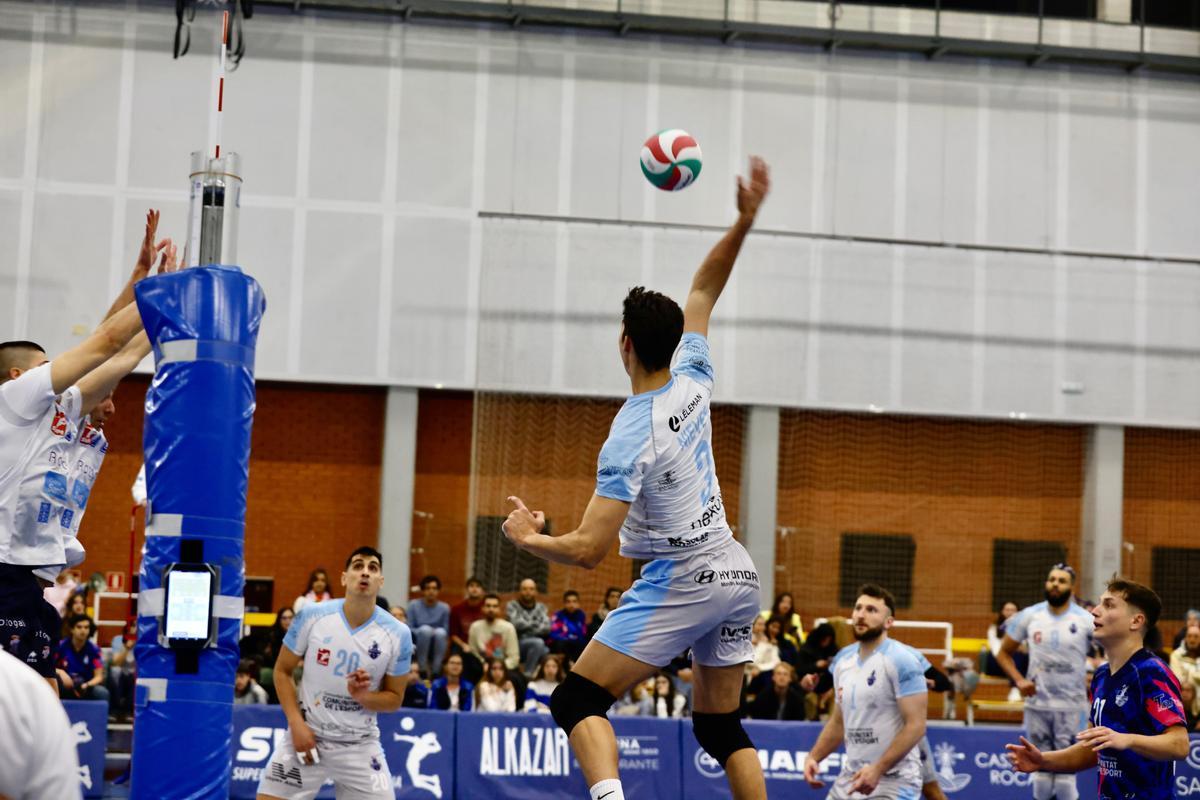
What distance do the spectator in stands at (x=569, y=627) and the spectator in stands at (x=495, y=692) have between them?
4.38ft

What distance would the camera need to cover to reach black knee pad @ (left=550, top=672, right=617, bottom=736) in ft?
18.0

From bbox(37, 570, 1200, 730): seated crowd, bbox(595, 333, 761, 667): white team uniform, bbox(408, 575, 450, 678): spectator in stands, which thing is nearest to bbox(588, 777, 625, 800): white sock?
bbox(595, 333, 761, 667): white team uniform

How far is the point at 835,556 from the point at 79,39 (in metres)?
13.7

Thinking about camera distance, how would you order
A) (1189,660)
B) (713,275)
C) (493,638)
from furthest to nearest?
(493,638) → (1189,660) → (713,275)

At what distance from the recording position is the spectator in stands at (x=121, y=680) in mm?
16016

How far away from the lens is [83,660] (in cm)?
1527

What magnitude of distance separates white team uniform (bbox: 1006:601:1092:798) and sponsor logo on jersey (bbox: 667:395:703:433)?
9.27 m

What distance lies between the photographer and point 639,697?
16.5 metres

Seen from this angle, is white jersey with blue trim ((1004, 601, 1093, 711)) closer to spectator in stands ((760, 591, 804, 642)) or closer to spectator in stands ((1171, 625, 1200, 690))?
spectator in stands ((1171, 625, 1200, 690))

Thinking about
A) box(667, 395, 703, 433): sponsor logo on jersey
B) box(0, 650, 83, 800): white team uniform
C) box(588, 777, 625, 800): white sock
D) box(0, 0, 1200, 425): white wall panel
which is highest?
box(0, 0, 1200, 425): white wall panel

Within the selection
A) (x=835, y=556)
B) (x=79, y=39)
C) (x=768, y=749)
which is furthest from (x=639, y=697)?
(x=79, y=39)

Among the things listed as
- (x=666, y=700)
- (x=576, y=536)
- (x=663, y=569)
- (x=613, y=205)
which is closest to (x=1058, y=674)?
(x=666, y=700)

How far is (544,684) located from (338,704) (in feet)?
23.1

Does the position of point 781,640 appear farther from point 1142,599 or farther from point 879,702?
point 1142,599
